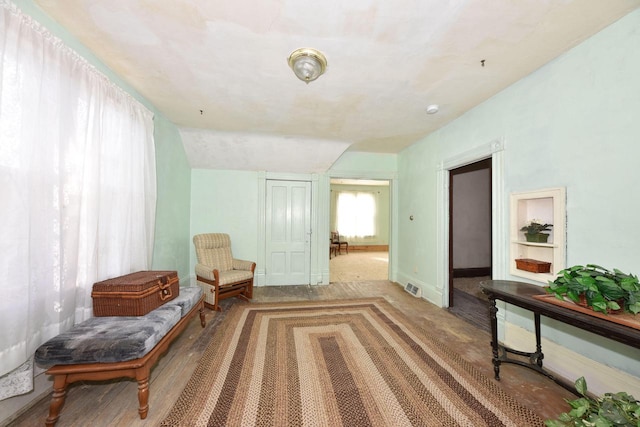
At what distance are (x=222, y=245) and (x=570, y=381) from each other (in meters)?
4.26

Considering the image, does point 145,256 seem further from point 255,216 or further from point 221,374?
point 255,216

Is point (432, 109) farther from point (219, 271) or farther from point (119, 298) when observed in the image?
point (219, 271)

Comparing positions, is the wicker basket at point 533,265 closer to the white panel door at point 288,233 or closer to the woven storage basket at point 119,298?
the white panel door at point 288,233

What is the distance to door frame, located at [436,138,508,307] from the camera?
2.48m

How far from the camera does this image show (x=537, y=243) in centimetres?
209

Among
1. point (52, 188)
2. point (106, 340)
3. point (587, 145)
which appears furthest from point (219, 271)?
point (587, 145)

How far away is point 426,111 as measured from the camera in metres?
2.88

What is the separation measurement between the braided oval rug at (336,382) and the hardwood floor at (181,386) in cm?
11

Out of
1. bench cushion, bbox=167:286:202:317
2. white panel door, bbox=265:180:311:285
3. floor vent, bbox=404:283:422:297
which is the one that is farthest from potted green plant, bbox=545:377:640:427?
white panel door, bbox=265:180:311:285

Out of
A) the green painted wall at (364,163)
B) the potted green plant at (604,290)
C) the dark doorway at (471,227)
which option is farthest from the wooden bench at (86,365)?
the dark doorway at (471,227)

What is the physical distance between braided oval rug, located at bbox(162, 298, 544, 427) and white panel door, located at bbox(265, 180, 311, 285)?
177cm

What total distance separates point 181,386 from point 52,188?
1669 millimetres

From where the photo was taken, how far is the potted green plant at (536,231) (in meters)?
2.07

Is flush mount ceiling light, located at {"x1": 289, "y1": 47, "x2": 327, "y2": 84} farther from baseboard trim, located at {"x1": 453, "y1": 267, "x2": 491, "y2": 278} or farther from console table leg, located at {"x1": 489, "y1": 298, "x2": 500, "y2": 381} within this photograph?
baseboard trim, located at {"x1": 453, "y1": 267, "x2": 491, "y2": 278}
